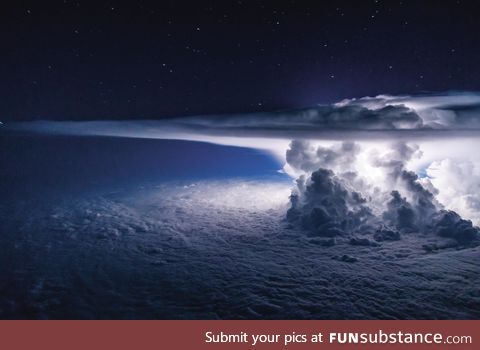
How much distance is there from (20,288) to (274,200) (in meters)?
44.3

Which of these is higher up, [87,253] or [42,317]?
[87,253]

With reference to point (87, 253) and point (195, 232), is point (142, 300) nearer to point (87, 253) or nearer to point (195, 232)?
point (87, 253)

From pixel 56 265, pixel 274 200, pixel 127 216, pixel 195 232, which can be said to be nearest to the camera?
pixel 56 265

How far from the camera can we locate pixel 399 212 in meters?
39.5

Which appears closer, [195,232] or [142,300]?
[142,300]

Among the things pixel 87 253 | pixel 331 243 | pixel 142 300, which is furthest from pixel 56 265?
pixel 331 243

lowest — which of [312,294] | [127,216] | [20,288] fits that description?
[312,294]

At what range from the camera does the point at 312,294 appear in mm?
20797

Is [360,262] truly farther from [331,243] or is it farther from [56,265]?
[56,265]

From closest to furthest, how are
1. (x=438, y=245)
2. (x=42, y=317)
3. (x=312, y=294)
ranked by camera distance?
(x=42, y=317) < (x=312, y=294) < (x=438, y=245)

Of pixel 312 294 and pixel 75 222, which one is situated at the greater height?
pixel 75 222

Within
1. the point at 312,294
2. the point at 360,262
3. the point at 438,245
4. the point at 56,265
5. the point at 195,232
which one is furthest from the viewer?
the point at 195,232

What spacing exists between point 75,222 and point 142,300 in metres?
26.7
